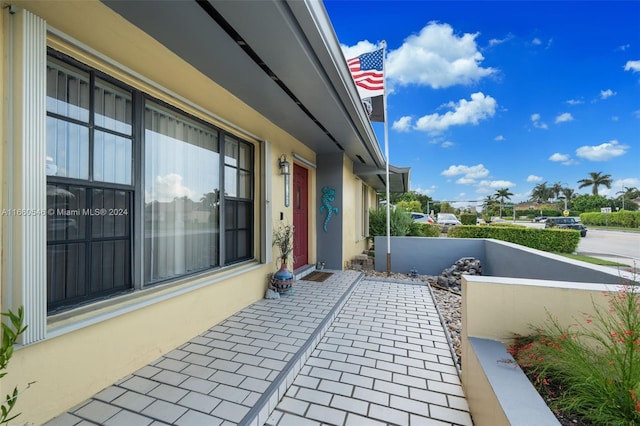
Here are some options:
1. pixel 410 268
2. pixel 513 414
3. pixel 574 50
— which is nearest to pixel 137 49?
pixel 513 414

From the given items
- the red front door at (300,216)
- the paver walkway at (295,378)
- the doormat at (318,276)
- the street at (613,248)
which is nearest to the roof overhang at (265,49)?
the red front door at (300,216)

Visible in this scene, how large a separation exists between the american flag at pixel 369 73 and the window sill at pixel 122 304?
5.26 m

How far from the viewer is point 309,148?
5.77m

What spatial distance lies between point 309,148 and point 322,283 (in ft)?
9.62

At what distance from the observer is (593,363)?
→ 1.43m

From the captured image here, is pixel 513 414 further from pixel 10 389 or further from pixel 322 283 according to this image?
pixel 322 283

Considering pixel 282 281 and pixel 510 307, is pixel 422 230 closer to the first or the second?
pixel 282 281

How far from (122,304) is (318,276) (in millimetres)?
3717

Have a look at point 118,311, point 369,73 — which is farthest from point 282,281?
point 369,73

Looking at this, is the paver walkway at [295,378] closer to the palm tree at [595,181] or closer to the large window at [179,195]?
the large window at [179,195]

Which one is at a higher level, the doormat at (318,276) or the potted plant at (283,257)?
the potted plant at (283,257)

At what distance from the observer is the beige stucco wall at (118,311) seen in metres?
1.58

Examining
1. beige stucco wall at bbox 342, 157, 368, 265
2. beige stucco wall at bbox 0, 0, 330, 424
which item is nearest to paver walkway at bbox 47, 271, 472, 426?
beige stucco wall at bbox 0, 0, 330, 424

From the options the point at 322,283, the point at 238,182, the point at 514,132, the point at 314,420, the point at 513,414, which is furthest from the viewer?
the point at 514,132
